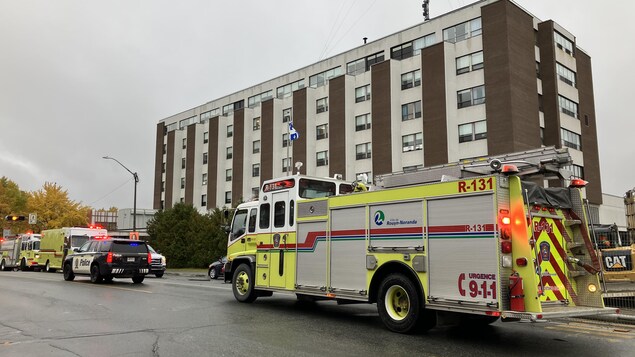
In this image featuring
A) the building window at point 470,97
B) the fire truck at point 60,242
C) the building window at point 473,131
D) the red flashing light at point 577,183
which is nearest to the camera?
the red flashing light at point 577,183

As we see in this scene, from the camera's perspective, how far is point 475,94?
36375mm

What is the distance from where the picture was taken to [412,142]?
39.9 meters

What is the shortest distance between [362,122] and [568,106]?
1611 centimetres

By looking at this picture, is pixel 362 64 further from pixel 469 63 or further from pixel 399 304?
pixel 399 304

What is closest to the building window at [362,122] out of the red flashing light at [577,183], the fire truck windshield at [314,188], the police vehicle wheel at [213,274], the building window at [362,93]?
the building window at [362,93]

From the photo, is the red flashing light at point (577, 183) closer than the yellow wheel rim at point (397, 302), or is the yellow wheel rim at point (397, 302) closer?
the red flashing light at point (577, 183)

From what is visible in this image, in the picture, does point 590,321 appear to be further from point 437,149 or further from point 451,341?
point 437,149

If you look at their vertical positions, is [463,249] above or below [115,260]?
above

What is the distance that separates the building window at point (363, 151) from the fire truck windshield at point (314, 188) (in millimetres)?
31245

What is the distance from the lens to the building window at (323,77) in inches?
1905

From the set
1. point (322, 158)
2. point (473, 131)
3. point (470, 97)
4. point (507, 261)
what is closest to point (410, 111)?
point (470, 97)

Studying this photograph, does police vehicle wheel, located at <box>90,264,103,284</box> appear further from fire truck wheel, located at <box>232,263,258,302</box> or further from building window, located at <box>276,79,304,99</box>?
building window, located at <box>276,79,304,99</box>

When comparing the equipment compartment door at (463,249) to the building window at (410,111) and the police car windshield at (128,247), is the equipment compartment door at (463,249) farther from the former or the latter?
the building window at (410,111)

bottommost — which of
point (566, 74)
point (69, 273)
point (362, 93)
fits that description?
point (69, 273)
